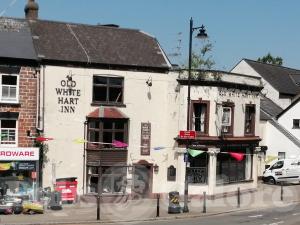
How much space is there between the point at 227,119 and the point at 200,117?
211 cm

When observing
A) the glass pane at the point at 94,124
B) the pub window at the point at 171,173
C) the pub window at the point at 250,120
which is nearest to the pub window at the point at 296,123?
the pub window at the point at 250,120

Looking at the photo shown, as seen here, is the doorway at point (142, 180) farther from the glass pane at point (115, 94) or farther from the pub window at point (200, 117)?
the glass pane at point (115, 94)

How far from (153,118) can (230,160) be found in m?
6.06

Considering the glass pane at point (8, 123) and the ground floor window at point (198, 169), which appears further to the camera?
the ground floor window at point (198, 169)

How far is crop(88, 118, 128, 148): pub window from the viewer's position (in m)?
33.4

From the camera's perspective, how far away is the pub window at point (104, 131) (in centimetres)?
3344

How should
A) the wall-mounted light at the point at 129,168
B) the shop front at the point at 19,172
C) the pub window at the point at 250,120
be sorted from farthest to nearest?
the pub window at the point at 250,120 < the wall-mounted light at the point at 129,168 < the shop front at the point at 19,172

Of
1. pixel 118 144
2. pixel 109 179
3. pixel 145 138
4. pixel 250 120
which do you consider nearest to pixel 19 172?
pixel 109 179

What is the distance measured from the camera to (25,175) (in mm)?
31609

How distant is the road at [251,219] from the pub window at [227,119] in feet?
22.9

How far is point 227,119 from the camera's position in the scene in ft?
120

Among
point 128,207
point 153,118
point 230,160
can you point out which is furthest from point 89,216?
point 230,160

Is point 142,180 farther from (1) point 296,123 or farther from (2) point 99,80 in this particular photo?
(1) point 296,123

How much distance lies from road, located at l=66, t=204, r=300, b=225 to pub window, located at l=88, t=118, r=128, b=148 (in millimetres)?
8108
